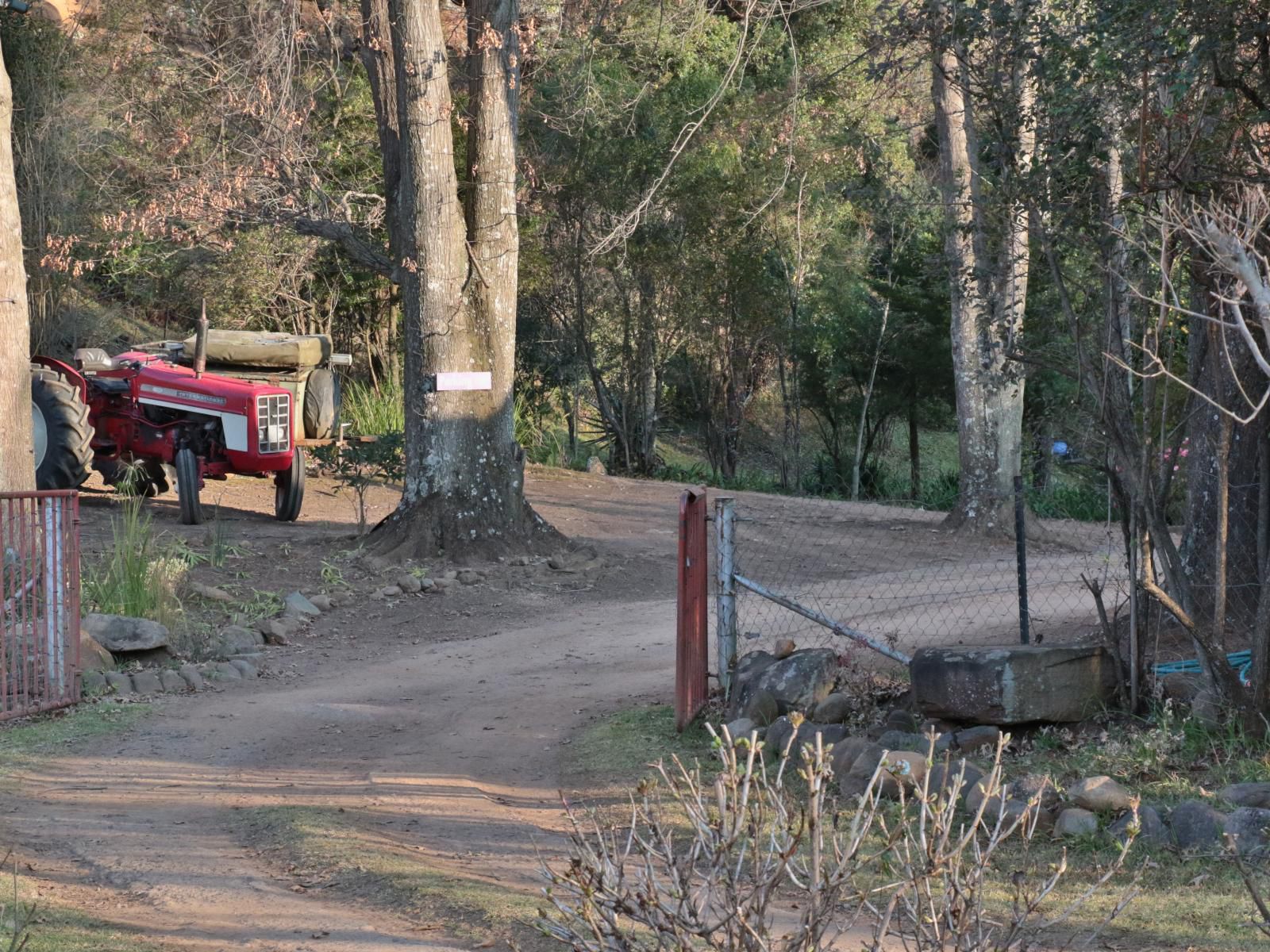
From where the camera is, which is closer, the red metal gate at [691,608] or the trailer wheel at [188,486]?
the red metal gate at [691,608]

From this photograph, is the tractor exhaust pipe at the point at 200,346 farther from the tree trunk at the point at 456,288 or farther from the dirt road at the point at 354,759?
the tree trunk at the point at 456,288

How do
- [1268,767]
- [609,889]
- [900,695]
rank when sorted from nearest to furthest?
[609,889] → [1268,767] → [900,695]

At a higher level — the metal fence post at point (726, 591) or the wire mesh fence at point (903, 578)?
the metal fence post at point (726, 591)

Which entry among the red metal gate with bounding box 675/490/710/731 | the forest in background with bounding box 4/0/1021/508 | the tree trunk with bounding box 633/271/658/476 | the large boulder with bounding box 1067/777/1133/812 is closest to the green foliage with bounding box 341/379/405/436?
the forest in background with bounding box 4/0/1021/508

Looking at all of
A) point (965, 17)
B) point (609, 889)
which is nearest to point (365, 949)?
point (609, 889)

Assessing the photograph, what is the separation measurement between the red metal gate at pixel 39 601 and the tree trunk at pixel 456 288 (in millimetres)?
5208

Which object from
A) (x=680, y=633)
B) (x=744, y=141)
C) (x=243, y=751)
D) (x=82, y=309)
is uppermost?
(x=744, y=141)

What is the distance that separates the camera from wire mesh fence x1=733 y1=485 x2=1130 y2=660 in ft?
31.3

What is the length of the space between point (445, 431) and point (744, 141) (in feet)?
34.9

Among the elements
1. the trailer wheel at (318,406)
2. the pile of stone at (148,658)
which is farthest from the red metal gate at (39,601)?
the trailer wheel at (318,406)

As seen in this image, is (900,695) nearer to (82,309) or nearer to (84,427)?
(84,427)

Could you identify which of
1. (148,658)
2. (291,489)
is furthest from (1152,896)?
(291,489)

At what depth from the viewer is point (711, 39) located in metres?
22.8

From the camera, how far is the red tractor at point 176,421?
15.0 m
